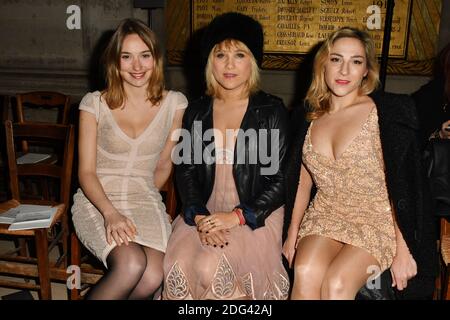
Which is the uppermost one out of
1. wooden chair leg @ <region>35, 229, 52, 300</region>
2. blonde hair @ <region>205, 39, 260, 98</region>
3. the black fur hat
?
the black fur hat

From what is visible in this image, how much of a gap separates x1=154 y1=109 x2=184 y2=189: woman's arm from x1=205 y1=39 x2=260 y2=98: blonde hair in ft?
0.78

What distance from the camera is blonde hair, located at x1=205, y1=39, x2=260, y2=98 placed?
2.63 metres

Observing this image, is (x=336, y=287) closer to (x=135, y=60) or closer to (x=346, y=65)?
(x=346, y=65)

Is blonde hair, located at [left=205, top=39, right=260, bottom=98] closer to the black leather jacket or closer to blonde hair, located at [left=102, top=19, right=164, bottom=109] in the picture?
the black leather jacket

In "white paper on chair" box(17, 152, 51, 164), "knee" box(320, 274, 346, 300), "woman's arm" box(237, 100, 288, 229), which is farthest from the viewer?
"white paper on chair" box(17, 152, 51, 164)

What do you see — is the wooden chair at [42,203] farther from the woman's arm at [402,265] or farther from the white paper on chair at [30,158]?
the woman's arm at [402,265]

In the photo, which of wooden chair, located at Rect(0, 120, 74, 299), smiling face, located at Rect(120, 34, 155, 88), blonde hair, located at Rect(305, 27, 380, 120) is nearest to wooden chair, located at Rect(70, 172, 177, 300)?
wooden chair, located at Rect(0, 120, 74, 299)

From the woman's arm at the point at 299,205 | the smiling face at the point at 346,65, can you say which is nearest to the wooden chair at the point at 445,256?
the woman's arm at the point at 299,205

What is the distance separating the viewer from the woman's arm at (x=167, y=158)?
2.84 meters

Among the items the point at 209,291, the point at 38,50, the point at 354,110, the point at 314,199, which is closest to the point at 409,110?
the point at 354,110

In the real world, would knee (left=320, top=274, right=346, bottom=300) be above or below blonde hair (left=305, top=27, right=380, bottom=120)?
below

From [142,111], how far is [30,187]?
3.23 meters

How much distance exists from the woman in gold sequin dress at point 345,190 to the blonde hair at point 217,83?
13.7 inches
